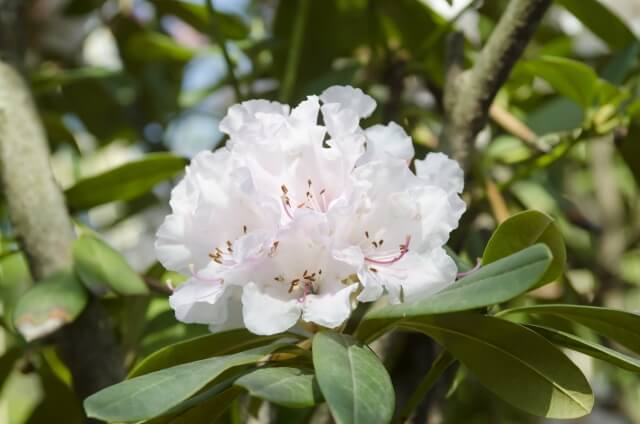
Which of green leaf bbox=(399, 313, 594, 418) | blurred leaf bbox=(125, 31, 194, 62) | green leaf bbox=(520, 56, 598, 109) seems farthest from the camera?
blurred leaf bbox=(125, 31, 194, 62)

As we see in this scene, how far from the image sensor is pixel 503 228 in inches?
26.7

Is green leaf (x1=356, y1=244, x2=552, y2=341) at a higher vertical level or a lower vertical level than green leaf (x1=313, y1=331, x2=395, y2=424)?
higher

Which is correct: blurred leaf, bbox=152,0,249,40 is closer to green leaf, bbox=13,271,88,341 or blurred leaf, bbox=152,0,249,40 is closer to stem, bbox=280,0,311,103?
stem, bbox=280,0,311,103

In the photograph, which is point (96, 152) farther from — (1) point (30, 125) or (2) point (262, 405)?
(2) point (262, 405)

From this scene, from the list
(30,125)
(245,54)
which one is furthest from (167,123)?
(30,125)

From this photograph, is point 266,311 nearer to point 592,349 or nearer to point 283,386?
point 283,386

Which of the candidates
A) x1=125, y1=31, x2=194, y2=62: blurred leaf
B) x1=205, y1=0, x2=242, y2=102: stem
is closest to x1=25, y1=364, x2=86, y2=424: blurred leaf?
x1=205, y1=0, x2=242, y2=102: stem

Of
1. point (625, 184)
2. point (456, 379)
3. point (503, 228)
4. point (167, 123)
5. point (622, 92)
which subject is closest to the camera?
point (503, 228)

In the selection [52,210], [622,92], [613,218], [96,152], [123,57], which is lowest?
[96,152]

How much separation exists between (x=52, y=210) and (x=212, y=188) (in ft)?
1.39

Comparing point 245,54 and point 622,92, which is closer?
point 622,92

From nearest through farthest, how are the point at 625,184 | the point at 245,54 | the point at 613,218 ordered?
1. the point at 245,54
2. the point at 613,218
3. the point at 625,184

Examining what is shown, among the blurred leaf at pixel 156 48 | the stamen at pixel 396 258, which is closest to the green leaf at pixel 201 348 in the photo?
the stamen at pixel 396 258

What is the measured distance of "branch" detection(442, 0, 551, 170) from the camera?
0.93m
